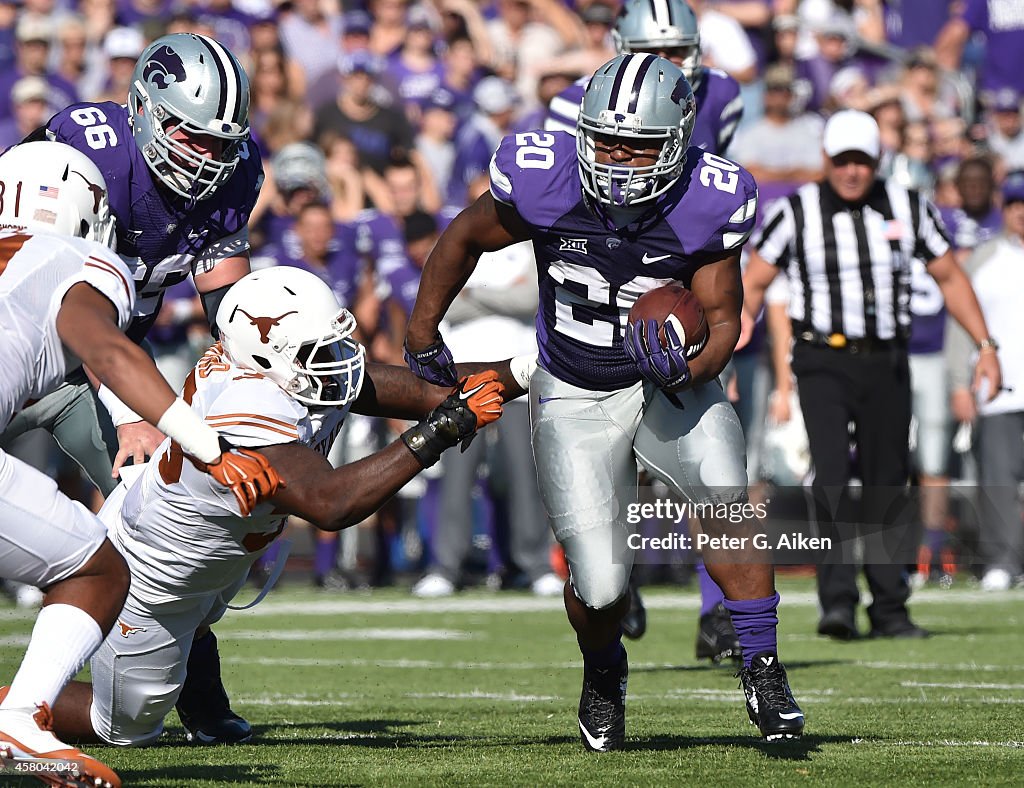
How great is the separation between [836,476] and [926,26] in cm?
742

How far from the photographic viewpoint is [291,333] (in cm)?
432

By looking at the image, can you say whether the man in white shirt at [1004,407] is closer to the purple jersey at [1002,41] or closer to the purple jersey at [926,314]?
the purple jersey at [926,314]

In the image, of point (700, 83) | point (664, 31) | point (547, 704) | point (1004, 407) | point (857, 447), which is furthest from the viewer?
point (1004, 407)

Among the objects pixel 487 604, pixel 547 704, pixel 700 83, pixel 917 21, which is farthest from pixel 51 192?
pixel 917 21

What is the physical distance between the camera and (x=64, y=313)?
3824 mm

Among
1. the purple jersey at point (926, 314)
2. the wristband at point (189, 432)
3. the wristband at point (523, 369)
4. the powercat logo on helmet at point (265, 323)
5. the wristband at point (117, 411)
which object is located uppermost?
the powercat logo on helmet at point (265, 323)

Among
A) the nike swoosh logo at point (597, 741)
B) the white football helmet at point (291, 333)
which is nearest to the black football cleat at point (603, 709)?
the nike swoosh logo at point (597, 741)

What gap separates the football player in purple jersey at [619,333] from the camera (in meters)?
4.71

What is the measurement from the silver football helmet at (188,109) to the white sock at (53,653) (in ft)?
5.45

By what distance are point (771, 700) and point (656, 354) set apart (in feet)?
3.05

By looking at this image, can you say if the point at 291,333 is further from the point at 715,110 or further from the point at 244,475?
the point at 715,110

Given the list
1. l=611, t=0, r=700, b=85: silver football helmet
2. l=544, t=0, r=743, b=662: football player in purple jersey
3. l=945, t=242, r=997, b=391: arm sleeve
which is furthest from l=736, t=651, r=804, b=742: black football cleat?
l=945, t=242, r=997, b=391: arm sleeve

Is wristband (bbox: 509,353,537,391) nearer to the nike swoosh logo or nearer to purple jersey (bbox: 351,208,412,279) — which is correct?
the nike swoosh logo

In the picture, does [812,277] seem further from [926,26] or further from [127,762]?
[926,26]
